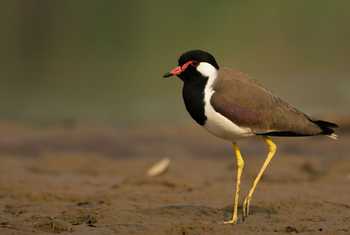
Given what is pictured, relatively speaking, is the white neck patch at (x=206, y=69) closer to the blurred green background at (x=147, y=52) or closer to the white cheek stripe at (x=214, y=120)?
the white cheek stripe at (x=214, y=120)

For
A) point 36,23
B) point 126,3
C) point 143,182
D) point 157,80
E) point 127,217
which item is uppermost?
point 126,3

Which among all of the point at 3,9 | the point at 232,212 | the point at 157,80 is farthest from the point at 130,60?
the point at 232,212

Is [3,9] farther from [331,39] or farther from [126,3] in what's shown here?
[331,39]

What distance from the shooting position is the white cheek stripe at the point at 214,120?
25.2 ft

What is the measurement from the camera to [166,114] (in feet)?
55.4

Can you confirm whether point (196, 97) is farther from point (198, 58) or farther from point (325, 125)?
point (325, 125)

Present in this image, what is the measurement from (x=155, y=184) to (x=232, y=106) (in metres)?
2.34

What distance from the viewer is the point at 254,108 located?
791 centimetres

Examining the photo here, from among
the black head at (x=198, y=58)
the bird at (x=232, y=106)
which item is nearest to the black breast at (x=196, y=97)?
the bird at (x=232, y=106)

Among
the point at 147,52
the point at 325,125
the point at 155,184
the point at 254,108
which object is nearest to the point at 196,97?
the point at 254,108

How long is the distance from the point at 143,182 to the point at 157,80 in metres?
Result: 10.8

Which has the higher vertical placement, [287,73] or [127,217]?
[287,73]

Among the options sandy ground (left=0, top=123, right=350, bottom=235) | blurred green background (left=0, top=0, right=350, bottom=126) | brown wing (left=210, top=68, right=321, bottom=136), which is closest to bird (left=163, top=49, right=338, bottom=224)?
brown wing (left=210, top=68, right=321, bottom=136)

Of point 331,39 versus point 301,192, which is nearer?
point 301,192
